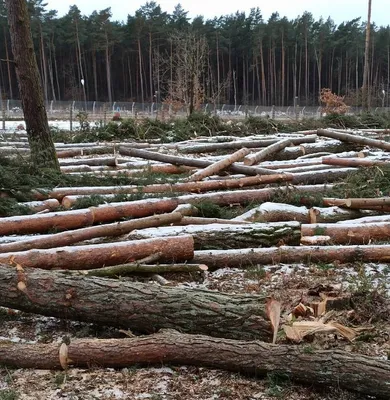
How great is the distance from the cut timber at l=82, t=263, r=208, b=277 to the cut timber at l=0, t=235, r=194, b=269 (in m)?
0.20

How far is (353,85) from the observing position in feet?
216

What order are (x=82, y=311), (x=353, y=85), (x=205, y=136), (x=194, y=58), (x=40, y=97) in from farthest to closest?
(x=353, y=85) < (x=194, y=58) < (x=205, y=136) < (x=40, y=97) < (x=82, y=311)

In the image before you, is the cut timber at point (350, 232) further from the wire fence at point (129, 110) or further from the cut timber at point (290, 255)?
the wire fence at point (129, 110)

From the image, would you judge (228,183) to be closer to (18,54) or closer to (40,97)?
(40,97)

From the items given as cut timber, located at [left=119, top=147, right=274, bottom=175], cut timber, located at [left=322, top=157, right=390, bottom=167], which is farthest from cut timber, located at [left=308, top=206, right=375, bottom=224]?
cut timber, located at [left=322, top=157, right=390, bottom=167]

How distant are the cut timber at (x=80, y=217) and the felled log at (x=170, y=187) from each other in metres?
0.99

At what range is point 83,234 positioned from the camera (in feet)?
19.8

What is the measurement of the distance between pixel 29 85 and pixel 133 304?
7130 millimetres

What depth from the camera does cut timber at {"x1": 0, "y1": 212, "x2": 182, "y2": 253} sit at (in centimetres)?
566

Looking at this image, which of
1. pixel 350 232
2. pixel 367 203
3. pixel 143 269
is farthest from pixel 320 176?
pixel 143 269

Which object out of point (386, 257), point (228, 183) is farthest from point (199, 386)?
point (228, 183)

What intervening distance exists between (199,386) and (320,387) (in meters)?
0.83

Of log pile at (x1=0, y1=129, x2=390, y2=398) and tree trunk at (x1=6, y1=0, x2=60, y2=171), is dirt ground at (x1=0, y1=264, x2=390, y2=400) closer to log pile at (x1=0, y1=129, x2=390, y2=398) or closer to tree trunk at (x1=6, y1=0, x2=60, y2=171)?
log pile at (x1=0, y1=129, x2=390, y2=398)

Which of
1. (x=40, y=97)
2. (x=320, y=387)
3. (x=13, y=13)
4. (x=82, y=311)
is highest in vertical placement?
(x=13, y=13)
